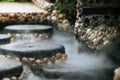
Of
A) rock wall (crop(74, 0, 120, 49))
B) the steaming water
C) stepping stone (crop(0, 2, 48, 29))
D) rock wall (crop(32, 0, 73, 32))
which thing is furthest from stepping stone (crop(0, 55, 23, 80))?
stepping stone (crop(0, 2, 48, 29))

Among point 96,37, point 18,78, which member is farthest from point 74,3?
point 18,78

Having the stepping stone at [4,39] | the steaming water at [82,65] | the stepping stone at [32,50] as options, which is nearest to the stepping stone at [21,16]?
the stepping stone at [4,39]

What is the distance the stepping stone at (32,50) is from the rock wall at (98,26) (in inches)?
26.4

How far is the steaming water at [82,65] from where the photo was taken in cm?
563

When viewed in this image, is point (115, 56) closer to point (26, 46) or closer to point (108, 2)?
point (108, 2)

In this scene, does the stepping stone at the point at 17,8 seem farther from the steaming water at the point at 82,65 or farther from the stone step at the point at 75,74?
the stone step at the point at 75,74

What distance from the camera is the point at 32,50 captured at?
21.0ft

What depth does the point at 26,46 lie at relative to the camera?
6.77 metres

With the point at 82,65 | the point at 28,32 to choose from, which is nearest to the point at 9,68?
the point at 82,65

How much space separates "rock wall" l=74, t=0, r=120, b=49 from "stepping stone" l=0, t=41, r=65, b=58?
0.67m

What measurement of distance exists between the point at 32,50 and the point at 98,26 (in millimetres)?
1378

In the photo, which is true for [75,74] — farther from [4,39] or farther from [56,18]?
[56,18]

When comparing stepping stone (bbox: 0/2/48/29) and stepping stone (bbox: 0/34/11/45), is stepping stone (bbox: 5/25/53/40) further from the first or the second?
stepping stone (bbox: 0/34/11/45)

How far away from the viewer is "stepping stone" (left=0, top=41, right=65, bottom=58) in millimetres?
6359
